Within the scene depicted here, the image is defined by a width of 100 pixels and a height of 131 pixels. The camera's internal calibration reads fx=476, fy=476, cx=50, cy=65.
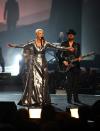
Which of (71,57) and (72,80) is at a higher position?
(71,57)

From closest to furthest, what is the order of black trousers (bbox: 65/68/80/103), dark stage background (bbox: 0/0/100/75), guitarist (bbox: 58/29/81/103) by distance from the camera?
guitarist (bbox: 58/29/81/103) < black trousers (bbox: 65/68/80/103) < dark stage background (bbox: 0/0/100/75)

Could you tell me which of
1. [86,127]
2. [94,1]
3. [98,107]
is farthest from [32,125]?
[94,1]

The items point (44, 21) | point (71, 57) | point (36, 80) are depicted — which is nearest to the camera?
point (36, 80)

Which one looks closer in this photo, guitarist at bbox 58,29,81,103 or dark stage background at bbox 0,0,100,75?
guitarist at bbox 58,29,81,103

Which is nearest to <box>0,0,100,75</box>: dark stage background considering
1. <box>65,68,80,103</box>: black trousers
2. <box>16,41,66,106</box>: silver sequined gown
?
<box>65,68,80,103</box>: black trousers

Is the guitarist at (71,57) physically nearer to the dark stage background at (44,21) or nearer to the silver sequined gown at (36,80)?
the silver sequined gown at (36,80)

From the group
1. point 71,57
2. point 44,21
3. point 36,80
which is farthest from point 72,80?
point 44,21

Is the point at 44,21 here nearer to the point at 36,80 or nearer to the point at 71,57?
the point at 71,57

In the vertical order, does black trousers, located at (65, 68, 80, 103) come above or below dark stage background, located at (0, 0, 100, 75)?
below

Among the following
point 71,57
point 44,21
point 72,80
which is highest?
point 44,21

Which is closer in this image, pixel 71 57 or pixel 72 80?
pixel 71 57

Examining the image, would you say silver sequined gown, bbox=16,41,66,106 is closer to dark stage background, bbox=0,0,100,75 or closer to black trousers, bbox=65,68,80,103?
black trousers, bbox=65,68,80,103

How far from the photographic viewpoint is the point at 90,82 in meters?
15.1

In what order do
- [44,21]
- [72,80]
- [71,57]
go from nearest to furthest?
[71,57] < [72,80] < [44,21]
